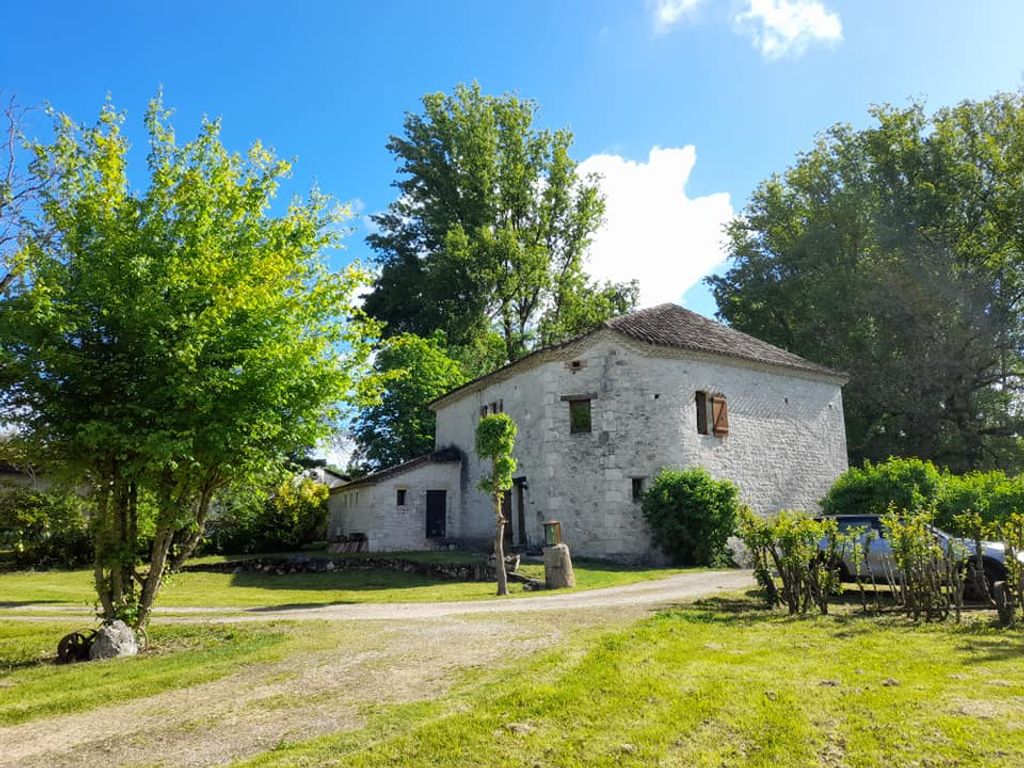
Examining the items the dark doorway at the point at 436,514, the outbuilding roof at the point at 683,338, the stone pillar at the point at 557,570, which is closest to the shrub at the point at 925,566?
the stone pillar at the point at 557,570

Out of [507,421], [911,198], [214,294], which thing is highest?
[911,198]

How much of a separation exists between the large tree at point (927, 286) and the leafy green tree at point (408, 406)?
18.3 meters

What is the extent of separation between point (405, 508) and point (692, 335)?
1255 centimetres

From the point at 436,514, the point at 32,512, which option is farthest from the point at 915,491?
the point at 32,512

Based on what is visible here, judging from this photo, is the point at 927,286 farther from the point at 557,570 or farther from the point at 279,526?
the point at 279,526

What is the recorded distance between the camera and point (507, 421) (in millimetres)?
15023

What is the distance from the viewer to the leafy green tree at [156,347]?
8.22 metres

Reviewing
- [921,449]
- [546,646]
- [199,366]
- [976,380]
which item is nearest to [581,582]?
[546,646]

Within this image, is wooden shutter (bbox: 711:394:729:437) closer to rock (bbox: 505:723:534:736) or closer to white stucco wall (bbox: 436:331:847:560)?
white stucco wall (bbox: 436:331:847:560)

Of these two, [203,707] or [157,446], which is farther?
[157,446]

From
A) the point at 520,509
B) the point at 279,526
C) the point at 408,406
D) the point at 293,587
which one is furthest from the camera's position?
the point at 408,406

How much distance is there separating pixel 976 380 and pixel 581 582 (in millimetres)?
25431

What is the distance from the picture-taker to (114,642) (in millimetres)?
8344

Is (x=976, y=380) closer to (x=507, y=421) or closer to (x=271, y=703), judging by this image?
(x=507, y=421)
